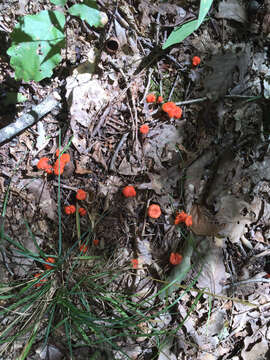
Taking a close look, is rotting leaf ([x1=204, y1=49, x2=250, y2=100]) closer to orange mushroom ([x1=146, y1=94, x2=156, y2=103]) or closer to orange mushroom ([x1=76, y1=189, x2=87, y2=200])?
orange mushroom ([x1=146, y1=94, x2=156, y2=103])

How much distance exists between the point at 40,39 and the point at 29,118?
0.78 metres

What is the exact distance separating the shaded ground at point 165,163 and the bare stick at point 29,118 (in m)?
0.09

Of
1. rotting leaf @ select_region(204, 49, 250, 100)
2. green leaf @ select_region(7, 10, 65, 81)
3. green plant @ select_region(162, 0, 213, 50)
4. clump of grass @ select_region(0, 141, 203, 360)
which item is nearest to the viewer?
green leaf @ select_region(7, 10, 65, 81)

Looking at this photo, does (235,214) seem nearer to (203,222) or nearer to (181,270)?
(203,222)

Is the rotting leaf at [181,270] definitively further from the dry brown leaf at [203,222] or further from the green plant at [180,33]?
the green plant at [180,33]

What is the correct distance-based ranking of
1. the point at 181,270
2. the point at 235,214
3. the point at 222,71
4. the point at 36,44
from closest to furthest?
the point at 36,44, the point at 181,270, the point at 235,214, the point at 222,71

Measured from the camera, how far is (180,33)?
296 centimetres

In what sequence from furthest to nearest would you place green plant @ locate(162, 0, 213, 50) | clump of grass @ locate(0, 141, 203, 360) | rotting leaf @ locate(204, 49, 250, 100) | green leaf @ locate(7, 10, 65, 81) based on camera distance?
rotting leaf @ locate(204, 49, 250, 100)
green plant @ locate(162, 0, 213, 50)
clump of grass @ locate(0, 141, 203, 360)
green leaf @ locate(7, 10, 65, 81)

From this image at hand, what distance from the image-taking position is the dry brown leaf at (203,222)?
9.87 ft

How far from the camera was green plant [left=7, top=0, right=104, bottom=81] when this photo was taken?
2.59 metres

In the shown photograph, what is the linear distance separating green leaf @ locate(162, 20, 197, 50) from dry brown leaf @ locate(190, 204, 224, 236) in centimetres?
166

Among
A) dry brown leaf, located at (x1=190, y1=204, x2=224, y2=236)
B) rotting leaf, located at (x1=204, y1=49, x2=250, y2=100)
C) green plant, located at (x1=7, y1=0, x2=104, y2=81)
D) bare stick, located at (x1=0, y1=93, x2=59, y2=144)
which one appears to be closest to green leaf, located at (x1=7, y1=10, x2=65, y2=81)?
green plant, located at (x1=7, y1=0, x2=104, y2=81)

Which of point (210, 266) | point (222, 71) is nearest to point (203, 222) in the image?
point (210, 266)

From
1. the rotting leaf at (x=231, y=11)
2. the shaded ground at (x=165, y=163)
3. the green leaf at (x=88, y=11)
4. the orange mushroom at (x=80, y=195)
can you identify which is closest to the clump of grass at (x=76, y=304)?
the shaded ground at (x=165, y=163)
